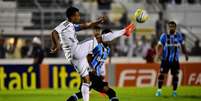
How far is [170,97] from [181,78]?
9301 mm

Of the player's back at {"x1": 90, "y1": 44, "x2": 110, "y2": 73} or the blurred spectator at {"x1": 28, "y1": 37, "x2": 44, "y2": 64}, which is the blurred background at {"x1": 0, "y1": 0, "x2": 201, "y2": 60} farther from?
the player's back at {"x1": 90, "y1": 44, "x2": 110, "y2": 73}

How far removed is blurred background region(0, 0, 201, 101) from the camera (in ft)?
89.6

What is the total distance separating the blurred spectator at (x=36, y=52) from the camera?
29.5m

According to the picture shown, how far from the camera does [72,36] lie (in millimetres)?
14250

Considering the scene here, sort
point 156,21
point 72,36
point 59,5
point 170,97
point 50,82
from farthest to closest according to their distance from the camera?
A: 1. point 59,5
2. point 156,21
3. point 50,82
4. point 170,97
5. point 72,36

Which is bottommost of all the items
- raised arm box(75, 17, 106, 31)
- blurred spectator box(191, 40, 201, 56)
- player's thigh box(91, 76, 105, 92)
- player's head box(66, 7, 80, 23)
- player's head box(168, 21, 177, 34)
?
blurred spectator box(191, 40, 201, 56)

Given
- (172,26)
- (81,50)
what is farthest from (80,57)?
(172,26)

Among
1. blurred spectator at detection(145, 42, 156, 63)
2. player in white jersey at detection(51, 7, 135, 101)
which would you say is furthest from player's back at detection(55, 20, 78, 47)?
blurred spectator at detection(145, 42, 156, 63)

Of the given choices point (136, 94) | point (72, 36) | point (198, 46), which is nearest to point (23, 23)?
point (198, 46)

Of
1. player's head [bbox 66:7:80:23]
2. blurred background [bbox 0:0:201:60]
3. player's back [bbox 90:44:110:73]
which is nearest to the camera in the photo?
player's head [bbox 66:7:80:23]

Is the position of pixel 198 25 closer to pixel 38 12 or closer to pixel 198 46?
pixel 198 46

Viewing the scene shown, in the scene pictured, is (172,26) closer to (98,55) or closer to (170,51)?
(170,51)

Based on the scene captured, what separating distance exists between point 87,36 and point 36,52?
3.70 metres

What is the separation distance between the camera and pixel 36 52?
29.9m
